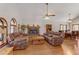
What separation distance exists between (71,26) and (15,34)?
1088 millimetres

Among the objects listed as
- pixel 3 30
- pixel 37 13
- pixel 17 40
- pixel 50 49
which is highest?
pixel 37 13

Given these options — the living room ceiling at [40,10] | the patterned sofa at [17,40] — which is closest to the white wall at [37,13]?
the living room ceiling at [40,10]

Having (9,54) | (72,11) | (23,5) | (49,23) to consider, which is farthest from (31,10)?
(9,54)

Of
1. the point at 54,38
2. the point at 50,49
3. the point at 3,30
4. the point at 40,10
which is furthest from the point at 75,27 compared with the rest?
the point at 3,30

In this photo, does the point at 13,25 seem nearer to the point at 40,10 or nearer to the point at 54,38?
the point at 40,10

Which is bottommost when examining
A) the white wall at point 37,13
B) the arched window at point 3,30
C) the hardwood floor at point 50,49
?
the hardwood floor at point 50,49

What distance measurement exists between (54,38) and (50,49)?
226 millimetres

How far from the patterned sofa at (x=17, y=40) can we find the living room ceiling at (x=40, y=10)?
13.8 inches

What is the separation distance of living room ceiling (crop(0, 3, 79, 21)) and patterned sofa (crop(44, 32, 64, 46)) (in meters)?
0.29

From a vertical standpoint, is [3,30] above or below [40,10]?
below

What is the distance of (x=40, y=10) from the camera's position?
7.77 feet

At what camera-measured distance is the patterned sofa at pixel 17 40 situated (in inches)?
91.5

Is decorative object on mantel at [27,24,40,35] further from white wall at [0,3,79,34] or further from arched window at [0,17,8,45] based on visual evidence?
arched window at [0,17,8,45]

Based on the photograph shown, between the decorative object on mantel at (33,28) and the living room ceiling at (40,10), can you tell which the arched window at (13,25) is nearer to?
→ the living room ceiling at (40,10)
